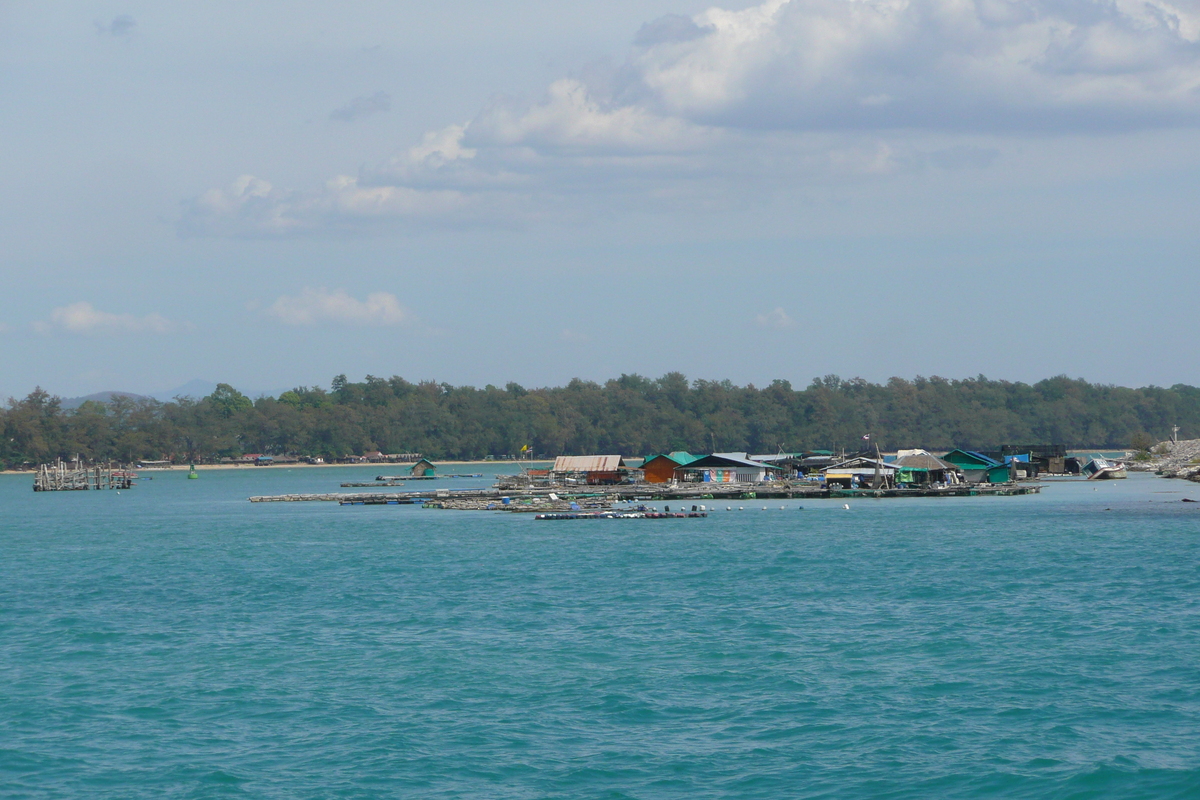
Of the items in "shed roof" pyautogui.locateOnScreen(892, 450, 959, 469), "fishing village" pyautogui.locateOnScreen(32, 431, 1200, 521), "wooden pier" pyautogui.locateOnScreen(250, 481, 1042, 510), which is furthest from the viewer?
"shed roof" pyautogui.locateOnScreen(892, 450, 959, 469)

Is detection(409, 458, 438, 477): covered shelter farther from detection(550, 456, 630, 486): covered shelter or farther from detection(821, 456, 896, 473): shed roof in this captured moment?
detection(821, 456, 896, 473): shed roof

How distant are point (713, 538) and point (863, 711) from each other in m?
36.6

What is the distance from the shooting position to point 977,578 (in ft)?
134

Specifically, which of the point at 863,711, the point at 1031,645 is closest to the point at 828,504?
the point at 1031,645

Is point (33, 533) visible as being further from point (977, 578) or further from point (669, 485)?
point (977, 578)

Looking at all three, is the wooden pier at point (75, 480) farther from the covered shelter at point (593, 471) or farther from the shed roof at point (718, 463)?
the shed roof at point (718, 463)

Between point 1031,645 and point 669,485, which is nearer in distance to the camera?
point 1031,645

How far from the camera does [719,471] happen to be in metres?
104

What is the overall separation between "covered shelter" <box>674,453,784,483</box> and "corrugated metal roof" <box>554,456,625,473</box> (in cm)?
603

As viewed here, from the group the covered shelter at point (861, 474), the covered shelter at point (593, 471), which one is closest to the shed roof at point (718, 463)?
the covered shelter at point (593, 471)

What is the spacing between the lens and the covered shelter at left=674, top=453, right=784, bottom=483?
4082 inches

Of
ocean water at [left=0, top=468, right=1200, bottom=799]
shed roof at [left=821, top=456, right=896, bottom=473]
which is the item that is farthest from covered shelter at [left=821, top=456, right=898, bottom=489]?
ocean water at [left=0, top=468, right=1200, bottom=799]

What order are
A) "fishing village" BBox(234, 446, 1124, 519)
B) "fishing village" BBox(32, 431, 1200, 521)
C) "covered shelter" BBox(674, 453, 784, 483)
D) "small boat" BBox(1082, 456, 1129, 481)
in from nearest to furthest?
"fishing village" BBox(32, 431, 1200, 521) → "fishing village" BBox(234, 446, 1124, 519) → "covered shelter" BBox(674, 453, 784, 483) → "small boat" BBox(1082, 456, 1129, 481)

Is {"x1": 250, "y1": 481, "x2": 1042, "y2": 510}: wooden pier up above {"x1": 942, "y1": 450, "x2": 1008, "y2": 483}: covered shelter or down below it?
below
